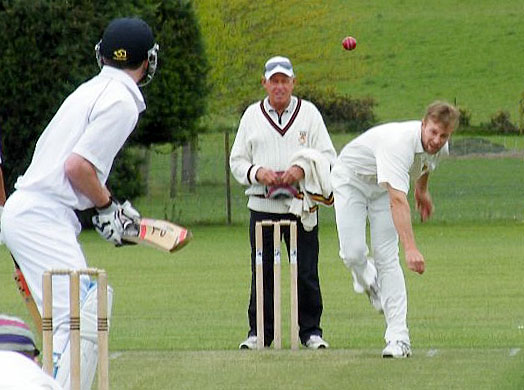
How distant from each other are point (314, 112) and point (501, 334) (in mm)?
1899

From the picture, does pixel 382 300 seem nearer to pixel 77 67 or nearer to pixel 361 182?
pixel 361 182

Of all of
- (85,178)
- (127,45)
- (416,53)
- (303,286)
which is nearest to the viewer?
(85,178)

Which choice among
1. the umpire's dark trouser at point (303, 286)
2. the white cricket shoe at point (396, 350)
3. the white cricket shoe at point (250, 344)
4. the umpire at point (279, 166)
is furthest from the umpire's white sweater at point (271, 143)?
the white cricket shoe at point (396, 350)

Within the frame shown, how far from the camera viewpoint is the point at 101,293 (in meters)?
5.80

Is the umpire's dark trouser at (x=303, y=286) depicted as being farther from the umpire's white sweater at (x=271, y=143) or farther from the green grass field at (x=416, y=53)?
the green grass field at (x=416, y=53)

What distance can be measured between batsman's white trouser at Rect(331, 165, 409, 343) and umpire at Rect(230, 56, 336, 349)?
64 centimetres

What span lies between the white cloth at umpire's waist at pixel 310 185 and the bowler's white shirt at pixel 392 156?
553mm

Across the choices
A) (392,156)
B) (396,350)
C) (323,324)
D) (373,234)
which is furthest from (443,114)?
(323,324)

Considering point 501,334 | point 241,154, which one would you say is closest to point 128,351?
point 241,154

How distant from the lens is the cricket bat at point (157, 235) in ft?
20.2

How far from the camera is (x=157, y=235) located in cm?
618

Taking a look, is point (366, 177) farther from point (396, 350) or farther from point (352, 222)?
point (396, 350)

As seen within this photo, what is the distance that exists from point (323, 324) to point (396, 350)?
2.43m

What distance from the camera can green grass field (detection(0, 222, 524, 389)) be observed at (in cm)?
812
